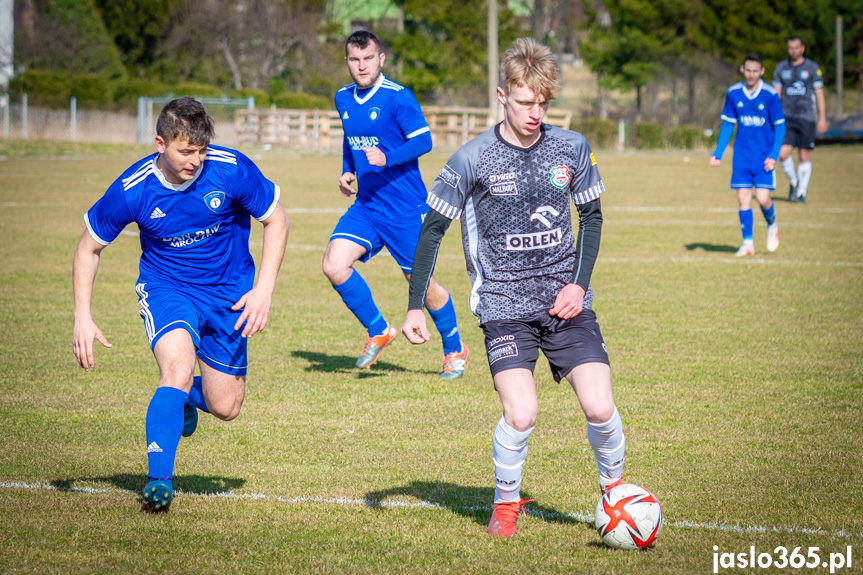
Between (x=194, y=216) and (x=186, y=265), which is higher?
(x=194, y=216)

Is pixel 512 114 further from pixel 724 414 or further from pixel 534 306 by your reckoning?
pixel 724 414

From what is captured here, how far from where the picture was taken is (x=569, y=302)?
4.18 meters

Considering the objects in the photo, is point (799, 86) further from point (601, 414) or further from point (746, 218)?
point (601, 414)

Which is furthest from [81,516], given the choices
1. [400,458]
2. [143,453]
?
[400,458]

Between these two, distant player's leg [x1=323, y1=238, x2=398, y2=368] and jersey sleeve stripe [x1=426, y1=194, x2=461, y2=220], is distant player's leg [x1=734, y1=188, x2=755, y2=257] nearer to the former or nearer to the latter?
distant player's leg [x1=323, y1=238, x2=398, y2=368]

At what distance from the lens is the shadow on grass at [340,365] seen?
7.50 m

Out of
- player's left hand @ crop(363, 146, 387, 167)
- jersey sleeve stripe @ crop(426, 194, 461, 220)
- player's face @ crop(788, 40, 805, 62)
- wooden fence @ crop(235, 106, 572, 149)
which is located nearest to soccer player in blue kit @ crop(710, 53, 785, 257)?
player's face @ crop(788, 40, 805, 62)

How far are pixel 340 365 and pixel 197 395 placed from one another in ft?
8.48

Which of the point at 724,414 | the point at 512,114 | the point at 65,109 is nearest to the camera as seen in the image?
the point at 512,114

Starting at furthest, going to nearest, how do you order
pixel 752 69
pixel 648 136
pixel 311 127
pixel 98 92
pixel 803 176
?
pixel 311 127
pixel 98 92
pixel 648 136
pixel 803 176
pixel 752 69

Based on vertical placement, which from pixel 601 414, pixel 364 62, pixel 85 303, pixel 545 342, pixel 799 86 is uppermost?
pixel 799 86

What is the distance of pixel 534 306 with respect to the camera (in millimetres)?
4281

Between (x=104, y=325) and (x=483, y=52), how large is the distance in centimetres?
5253

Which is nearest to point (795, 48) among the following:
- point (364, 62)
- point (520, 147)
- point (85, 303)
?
point (364, 62)
